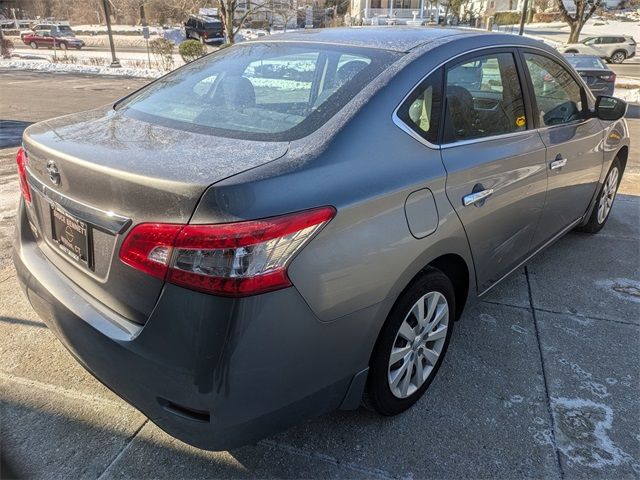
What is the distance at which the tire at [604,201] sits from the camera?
4.43 metres

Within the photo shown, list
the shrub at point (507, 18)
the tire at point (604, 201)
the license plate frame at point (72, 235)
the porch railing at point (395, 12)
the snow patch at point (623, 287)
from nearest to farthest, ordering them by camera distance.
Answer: the license plate frame at point (72, 235) < the snow patch at point (623, 287) < the tire at point (604, 201) < the shrub at point (507, 18) < the porch railing at point (395, 12)

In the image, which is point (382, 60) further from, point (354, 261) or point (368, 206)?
point (354, 261)

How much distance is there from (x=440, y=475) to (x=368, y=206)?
1167 millimetres

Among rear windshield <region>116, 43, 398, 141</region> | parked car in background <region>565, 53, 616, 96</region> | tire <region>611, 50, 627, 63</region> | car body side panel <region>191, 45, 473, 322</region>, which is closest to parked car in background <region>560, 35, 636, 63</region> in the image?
tire <region>611, 50, 627, 63</region>

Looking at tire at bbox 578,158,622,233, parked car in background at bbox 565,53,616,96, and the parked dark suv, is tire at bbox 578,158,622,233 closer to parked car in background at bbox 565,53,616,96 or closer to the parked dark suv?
parked car in background at bbox 565,53,616,96

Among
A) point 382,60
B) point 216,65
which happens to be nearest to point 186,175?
point 382,60

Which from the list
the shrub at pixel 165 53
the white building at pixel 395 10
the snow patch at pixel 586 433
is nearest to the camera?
the snow patch at pixel 586 433

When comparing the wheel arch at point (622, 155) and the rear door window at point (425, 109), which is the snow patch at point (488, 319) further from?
the wheel arch at point (622, 155)

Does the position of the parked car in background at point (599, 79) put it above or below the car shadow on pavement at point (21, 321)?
above

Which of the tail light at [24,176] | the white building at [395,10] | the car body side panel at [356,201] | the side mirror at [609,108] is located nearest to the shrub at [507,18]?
the white building at [395,10]

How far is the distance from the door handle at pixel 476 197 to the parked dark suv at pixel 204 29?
118 ft

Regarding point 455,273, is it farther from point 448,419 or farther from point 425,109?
point 425,109

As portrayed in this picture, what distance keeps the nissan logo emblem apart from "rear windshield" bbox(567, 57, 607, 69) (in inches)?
541

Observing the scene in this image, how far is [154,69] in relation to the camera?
75.0ft
